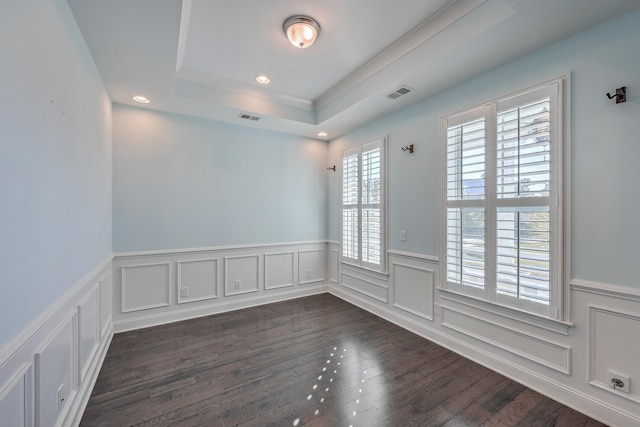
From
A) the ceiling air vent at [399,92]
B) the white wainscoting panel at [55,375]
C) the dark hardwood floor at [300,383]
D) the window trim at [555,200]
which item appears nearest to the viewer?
the white wainscoting panel at [55,375]

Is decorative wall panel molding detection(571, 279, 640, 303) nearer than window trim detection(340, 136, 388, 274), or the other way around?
decorative wall panel molding detection(571, 279, 640, 303)

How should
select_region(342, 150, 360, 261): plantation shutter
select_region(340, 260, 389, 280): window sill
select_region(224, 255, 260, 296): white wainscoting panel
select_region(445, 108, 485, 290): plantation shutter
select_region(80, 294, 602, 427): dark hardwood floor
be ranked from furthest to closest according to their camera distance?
select_region(342, 150, 360, 261): plantation shutter → select_region(224, 255, 260, 296): white wainscoting panel → select_region(340, 260, 389, 280): window sill → select_region(445, 108, 485, 290): plantation shutter → select_region(80, 294, 602, 427): dark hardwood floor

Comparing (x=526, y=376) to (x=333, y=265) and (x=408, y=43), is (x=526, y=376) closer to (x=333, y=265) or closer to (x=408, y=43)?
(x=333, y=265)

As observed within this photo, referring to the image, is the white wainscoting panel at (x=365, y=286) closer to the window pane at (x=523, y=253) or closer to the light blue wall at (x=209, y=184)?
the light blue wall at (x=209, y=184)

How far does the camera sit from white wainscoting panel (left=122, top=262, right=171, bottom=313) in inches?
130

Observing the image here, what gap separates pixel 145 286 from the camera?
341 centimetres

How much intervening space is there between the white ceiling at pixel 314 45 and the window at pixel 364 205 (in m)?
0.65

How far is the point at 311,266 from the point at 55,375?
345 cm

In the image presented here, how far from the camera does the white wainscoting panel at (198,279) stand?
3.63 meters

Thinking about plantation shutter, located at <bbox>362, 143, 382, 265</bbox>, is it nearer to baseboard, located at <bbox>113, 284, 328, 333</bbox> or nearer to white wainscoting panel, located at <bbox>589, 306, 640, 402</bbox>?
baseboard, located at <bbox>113, 284, 328, 333</bbox>

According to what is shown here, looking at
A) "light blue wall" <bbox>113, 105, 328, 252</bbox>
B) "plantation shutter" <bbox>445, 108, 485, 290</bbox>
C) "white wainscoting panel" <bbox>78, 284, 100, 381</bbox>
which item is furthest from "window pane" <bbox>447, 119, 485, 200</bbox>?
"white wainscoting panel" <bbox>78, 284, 100, 381</bbox>

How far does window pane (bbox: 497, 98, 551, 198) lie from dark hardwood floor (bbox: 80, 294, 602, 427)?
1.66 metres

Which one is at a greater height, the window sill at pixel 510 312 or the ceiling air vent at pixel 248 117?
the ceiling air vent at pixel 248 117

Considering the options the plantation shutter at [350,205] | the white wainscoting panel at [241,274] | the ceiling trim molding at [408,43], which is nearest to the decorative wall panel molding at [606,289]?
the ceiling trim molding at [408,43]
